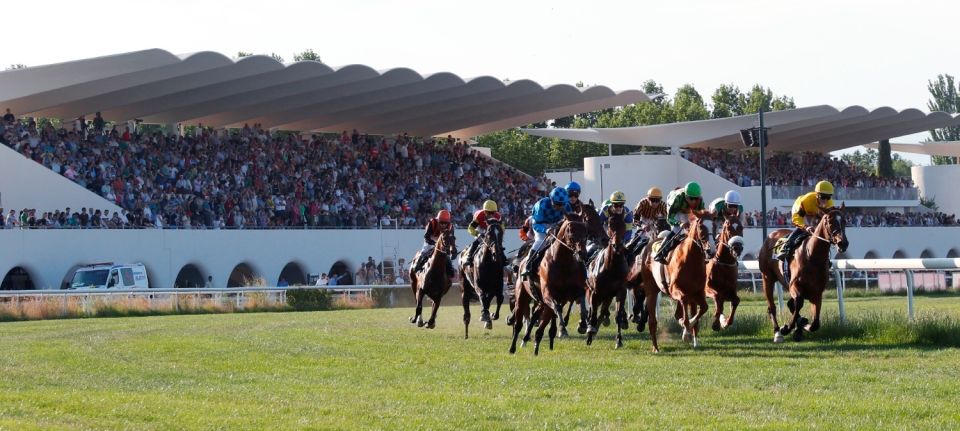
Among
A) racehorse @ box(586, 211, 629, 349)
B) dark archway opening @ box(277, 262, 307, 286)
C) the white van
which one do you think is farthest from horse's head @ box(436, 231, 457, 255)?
dark archway opening @ box(277, 262, 307, 286)

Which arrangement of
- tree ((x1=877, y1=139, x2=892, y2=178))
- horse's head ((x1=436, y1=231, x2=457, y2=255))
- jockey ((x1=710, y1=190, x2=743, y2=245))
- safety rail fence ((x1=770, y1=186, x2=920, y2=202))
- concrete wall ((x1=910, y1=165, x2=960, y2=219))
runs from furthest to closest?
concrete wall ((x1=910, y1=165, x2=960, y2=219)) → tree ((x1=877, y1=139, x2=892, y2=178)) → safety rail fence ((x1=770, y1=186, x2=920, y2=202)) → horse's head ((x1=436, y1=231, x2=457, y2=255)) → jockey ((x1=710, y1=190, x2=743, y2=245))

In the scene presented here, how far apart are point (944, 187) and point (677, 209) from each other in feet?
181

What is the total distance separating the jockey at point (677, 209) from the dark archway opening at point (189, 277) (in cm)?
2524

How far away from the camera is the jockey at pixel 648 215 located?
17969 millimetres

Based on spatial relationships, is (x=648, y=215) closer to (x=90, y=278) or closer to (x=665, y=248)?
(x=665, y=248)

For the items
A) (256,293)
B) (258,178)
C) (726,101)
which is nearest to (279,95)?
(258,178)

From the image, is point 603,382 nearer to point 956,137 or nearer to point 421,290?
point 421,290

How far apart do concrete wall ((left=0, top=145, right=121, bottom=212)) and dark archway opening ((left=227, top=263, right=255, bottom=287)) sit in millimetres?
4972

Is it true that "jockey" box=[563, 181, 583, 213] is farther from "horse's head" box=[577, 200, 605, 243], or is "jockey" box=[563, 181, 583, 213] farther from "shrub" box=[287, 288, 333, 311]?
"shrub" box=[287, 288, 333, 311]

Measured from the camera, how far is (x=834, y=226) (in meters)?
16.7

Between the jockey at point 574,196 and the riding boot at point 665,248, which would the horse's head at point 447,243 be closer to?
the jockey at point 574,196

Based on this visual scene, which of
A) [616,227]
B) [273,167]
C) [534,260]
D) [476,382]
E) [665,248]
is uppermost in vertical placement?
[273,167]

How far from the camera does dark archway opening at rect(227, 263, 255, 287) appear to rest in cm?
3983

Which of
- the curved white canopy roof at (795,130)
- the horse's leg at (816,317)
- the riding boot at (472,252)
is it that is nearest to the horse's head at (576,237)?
the horse's leg at (816,317)
